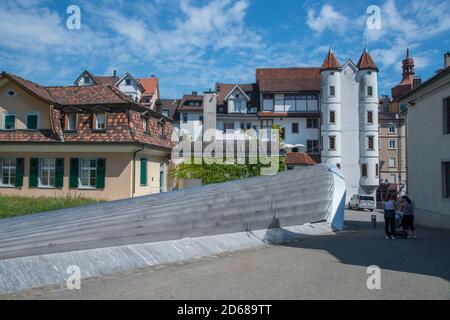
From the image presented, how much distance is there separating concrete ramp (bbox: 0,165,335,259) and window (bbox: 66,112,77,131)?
44.4ft

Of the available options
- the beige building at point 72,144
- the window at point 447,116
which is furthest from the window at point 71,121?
the window at point 447,116

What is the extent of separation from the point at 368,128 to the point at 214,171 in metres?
23.5

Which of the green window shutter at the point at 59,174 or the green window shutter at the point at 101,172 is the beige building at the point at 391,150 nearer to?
the green window shutter at the point at 101,172

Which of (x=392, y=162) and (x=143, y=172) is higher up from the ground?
(x=392, y=162)

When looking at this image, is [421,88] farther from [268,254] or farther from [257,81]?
[257,81]

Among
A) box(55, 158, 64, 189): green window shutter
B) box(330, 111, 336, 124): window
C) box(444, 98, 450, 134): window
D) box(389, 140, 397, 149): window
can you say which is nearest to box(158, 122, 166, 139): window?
box(55, 158, 64, 189): green window shutter

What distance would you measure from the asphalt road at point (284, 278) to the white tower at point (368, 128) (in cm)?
3605

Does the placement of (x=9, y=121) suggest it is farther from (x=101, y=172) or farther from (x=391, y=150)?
(x=391, y=150)

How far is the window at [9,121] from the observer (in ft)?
82.0

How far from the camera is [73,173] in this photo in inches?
924

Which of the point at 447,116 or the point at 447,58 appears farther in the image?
the point at 447,58

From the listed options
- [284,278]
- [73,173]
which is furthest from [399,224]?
[73,173]
